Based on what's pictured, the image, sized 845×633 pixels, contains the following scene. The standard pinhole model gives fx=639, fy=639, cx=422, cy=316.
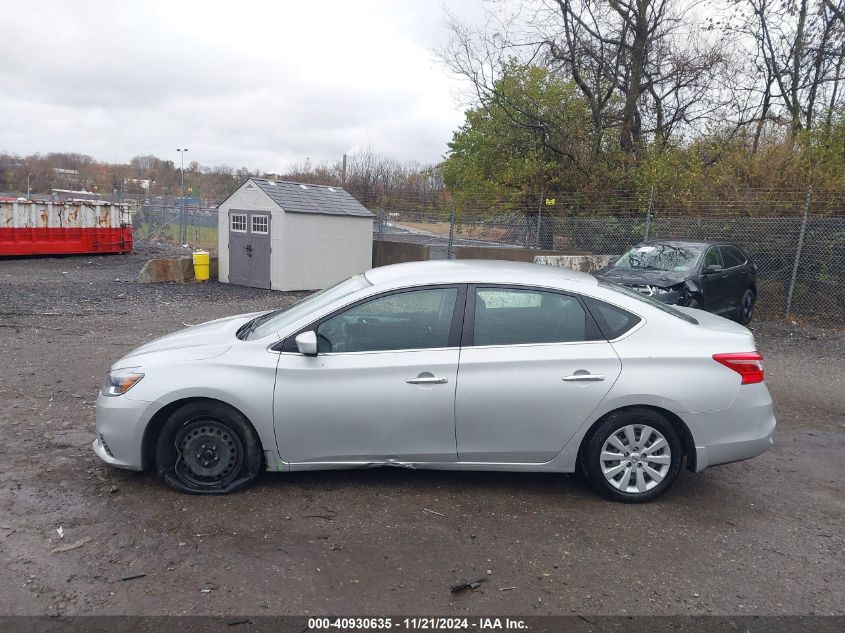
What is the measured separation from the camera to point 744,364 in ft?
13.7

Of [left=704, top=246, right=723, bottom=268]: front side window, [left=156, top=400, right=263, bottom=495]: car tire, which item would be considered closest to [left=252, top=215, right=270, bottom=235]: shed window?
[left=704, top=246, right=723, bottom=268]: front side window

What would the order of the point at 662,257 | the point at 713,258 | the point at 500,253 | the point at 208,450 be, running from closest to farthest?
the point at 208,450
the point at 713,258
the point at 662,257
the point at 500,253

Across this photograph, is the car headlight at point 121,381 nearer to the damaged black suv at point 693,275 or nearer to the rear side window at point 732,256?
the damaged black suv at point 693,275

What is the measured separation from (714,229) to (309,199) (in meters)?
9.35

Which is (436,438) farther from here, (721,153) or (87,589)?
(721,153)


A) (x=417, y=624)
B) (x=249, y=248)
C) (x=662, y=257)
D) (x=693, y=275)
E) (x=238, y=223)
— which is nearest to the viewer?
(x=417, y=624)

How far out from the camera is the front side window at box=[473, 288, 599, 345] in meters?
4.20

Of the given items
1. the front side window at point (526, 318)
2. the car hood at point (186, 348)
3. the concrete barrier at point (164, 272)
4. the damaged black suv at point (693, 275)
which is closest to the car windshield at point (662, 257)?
the damaged black suv at point (693, 275)

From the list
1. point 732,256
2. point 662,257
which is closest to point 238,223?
point 662,257

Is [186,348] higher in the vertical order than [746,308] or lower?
higher

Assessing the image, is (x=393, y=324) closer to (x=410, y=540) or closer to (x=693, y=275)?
(x=410, y=540)

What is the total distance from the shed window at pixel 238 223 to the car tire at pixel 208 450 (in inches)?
479

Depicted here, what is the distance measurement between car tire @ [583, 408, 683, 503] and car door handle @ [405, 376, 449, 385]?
106 centimetres

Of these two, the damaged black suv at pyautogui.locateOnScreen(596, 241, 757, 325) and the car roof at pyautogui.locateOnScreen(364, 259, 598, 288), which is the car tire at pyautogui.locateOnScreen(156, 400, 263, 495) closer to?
the car roof at pyautogui.locateOnScreen(364, 259, 598, 288)
